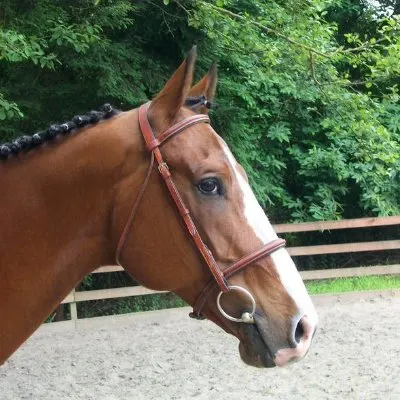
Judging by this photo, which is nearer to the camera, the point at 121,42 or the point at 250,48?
the point at 250,48

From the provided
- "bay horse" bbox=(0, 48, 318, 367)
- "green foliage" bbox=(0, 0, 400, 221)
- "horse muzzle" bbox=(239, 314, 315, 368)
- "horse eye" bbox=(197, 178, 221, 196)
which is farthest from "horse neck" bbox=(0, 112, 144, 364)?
"green foliage" bbox=(0, 0, 400, 221)

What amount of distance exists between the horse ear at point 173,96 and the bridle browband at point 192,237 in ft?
0.12

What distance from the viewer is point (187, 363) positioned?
6.08m

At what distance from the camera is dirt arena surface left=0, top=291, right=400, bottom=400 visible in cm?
529

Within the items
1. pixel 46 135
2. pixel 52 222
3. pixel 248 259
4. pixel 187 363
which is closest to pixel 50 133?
pixel 46 135

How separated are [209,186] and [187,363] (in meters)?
4.69

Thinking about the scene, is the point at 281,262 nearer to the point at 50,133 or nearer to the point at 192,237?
the point at 192,237

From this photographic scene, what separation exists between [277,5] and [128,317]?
4.75 meters

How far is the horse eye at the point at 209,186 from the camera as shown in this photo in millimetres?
1783

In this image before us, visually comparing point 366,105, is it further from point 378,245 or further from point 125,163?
point 125,163

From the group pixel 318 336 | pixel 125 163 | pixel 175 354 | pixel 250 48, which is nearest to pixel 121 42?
→ pixel 250 48

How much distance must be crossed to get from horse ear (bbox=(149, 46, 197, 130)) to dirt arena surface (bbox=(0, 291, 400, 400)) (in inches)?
154

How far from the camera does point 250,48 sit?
7023 millimetres

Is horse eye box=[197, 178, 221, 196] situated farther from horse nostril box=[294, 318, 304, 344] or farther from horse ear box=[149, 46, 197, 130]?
horse nostril box=[294, 318, 304, 344]
